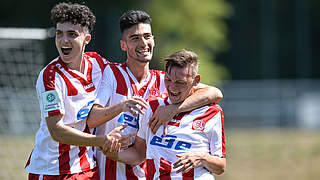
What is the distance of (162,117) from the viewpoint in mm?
4016

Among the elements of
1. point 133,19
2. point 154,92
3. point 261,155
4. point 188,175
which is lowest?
Result: point 261,155

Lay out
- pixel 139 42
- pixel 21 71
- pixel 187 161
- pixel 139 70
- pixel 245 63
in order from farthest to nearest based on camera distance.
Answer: pixel 245 63
pixel 21 71
pixel 139 70
pixel 139 42
pixel 187 161

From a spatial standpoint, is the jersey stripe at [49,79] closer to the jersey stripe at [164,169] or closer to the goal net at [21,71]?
the jersey stripe at [164,169]

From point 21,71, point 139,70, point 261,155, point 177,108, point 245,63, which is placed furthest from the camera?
point 245,63

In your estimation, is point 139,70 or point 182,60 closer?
point 182,60

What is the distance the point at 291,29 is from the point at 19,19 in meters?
13.3

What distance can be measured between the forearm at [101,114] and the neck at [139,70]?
519mm

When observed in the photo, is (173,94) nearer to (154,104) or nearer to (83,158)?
(154,104)

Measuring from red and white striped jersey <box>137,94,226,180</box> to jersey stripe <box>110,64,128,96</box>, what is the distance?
20.5 inches

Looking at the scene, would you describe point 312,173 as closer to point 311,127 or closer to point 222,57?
point 311,127

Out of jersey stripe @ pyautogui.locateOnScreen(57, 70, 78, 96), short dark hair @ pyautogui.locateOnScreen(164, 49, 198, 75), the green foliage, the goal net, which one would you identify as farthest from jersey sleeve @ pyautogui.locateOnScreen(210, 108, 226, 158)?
the green foliage

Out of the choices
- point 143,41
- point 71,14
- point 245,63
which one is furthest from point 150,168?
point 245,63

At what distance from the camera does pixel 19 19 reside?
22750 mm

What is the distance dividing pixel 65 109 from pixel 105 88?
0.40m
